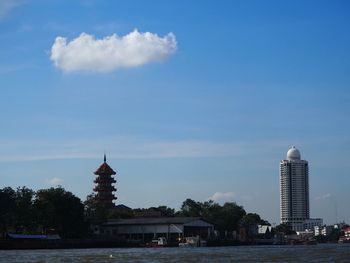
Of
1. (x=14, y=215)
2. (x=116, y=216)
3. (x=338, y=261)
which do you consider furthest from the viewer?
(x=116, y=216)

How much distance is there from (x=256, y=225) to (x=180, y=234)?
160 ft

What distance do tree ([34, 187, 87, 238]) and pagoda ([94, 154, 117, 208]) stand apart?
47.7 meters

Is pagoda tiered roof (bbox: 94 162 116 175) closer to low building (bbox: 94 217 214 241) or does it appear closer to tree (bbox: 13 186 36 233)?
low building (bbox: 94 217 214 241)

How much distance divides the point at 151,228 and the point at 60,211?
3711 centimetres

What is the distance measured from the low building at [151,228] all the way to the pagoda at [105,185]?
17.3 meters

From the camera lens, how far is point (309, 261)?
187 feet

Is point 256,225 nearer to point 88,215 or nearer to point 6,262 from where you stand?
point 88,215

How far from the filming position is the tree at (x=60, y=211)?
117500 mm

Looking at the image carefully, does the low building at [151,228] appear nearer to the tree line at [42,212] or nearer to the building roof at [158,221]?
the building roof at [158,221]

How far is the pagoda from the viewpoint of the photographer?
172m

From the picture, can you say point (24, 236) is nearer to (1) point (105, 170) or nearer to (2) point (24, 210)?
(2) point (24, 210)

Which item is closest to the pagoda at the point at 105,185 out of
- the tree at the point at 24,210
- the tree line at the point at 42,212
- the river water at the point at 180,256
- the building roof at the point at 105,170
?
the building roof at the point at 105,170

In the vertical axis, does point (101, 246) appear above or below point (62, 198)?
below

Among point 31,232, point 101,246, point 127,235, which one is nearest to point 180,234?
point 127,235
